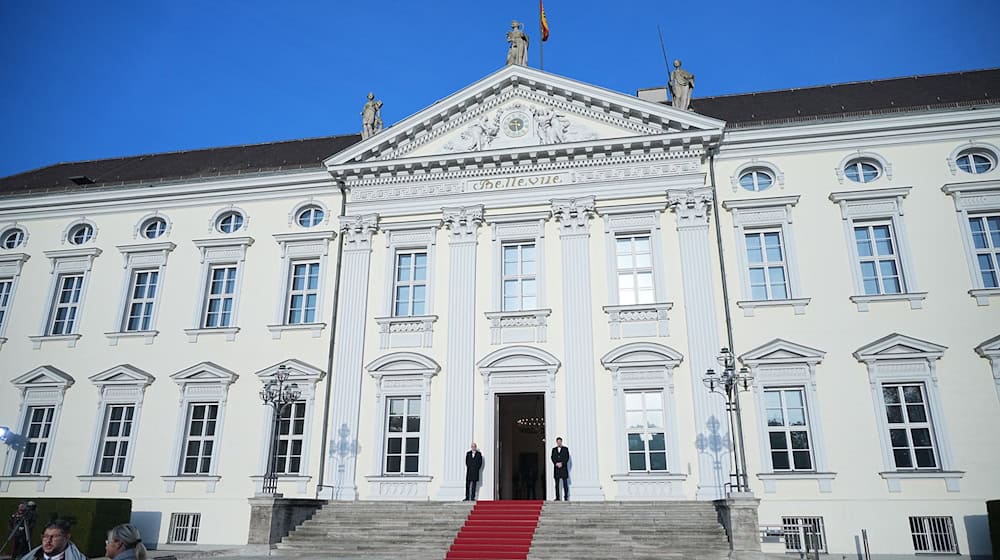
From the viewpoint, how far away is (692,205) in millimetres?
20672

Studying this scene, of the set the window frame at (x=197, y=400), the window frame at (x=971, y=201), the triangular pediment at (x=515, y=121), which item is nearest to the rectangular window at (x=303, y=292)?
the window frame at (x=197, y=400)

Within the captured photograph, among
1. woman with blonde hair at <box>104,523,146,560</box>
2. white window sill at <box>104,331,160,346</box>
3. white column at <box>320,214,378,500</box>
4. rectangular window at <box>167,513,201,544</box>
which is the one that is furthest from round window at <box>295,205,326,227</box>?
woman with blonde hair at <box>104,523,146,560</box>

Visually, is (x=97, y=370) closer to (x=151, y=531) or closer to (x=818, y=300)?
(x=151, y=531)

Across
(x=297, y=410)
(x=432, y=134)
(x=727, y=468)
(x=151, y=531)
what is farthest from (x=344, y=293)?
(x=727, y=468)

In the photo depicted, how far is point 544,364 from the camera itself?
789 inches

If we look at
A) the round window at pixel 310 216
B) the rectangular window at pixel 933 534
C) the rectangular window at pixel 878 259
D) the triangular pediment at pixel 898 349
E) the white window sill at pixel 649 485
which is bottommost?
the rectangular window at pixel 933 534

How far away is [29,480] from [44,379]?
3242 mm

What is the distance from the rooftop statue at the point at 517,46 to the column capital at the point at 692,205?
6.93 meters

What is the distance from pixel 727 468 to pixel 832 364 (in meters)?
4.05

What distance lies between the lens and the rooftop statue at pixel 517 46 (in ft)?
76.2

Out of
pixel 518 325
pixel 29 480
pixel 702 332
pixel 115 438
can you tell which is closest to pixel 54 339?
pixel 115 438

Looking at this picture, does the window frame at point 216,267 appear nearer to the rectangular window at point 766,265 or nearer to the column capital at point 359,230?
the column capital at point 359,230

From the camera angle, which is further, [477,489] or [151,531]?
[151,531]

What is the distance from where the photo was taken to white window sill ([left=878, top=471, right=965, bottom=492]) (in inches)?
674
